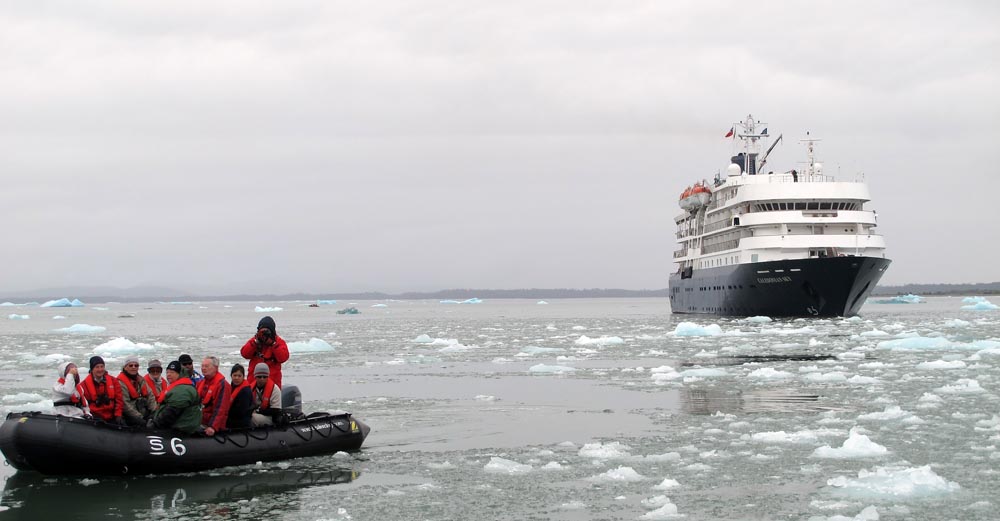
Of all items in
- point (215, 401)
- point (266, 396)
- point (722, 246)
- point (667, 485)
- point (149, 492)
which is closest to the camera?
point (667, 485)

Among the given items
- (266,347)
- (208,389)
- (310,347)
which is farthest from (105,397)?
(310,347)

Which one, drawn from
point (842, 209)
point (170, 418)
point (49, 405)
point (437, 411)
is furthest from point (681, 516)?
point (842, 209)

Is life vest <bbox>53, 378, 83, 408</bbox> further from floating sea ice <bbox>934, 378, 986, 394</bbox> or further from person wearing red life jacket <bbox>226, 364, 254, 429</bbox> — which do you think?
floating sea ice <bbox>934, 378, 986, 394</bbox>

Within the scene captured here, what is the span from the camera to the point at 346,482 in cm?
1191

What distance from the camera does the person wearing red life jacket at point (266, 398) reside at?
1356 centimetres

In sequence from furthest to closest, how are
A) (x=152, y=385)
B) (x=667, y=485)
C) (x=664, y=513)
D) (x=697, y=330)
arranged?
(x=697, y=330) < (x=152, y=385) < (x=667, y=485) < (x=664, y=513)

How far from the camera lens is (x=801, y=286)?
155 ft

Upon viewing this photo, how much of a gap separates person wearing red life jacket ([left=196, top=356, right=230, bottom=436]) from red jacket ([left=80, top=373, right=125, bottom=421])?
98 centimetres

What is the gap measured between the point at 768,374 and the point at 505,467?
11969mm

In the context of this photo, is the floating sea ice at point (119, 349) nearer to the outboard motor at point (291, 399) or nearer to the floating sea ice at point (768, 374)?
the floating sea ice at point (768, 374)

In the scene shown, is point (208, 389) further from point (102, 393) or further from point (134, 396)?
point (102, 393)

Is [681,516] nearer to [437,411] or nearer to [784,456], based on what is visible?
[784,456]

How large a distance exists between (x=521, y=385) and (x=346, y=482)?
10.6 metres

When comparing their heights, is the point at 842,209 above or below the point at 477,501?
above
